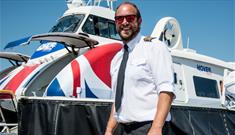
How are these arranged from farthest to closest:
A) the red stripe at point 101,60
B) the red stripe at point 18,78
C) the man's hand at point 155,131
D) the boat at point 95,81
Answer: the red stripe at point 18,78
the red stripe at point 101,60
the boat at point 95,81
the man's hand at point 155,131

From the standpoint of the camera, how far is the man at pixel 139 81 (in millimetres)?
2365

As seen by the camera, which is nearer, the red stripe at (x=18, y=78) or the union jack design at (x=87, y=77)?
the union jack design at (x=87, y=77)

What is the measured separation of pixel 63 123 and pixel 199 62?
410 cm

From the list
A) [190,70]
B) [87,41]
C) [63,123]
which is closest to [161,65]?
[63,123]

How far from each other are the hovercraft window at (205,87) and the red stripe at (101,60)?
229cm

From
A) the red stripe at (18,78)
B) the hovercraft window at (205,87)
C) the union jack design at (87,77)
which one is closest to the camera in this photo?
the union jack design at (87,77)

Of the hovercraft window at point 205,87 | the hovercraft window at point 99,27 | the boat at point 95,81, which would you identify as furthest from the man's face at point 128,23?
the hovercraft window at point 205,87

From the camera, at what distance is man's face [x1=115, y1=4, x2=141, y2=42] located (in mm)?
2549

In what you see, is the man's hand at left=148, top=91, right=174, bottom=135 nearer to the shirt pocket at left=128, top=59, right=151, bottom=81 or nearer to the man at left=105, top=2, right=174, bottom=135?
the man at left=105, top=2, right=174, bottom=135

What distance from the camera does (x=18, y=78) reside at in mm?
6547

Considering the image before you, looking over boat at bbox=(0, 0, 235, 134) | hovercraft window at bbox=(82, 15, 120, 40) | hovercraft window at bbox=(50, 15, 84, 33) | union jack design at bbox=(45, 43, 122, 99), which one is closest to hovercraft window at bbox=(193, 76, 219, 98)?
boat at bbox=(0, 0, 235, 134)

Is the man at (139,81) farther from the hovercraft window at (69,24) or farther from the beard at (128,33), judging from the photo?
the hovercraft window at (69,24)

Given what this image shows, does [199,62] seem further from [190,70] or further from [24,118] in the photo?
[24,118]

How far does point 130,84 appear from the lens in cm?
253
